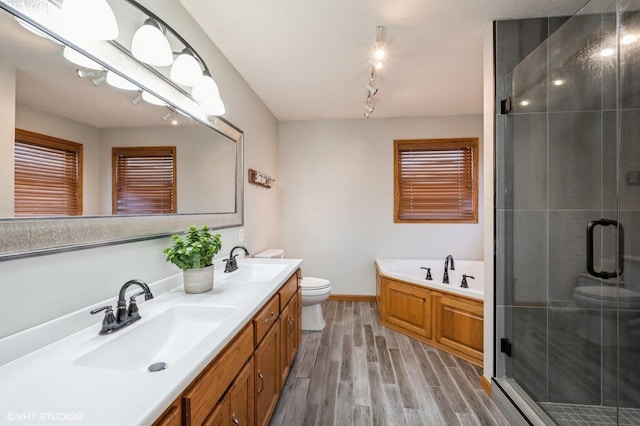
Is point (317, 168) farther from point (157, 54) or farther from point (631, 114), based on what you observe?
point (631, 114)

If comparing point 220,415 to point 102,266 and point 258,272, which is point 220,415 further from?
point 258,272

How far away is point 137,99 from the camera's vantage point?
1316mm

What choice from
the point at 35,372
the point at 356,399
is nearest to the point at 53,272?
the point at 35,372

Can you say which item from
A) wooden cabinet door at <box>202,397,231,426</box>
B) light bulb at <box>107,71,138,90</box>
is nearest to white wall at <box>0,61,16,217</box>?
light bulb at <box>107,71,138,90</box>

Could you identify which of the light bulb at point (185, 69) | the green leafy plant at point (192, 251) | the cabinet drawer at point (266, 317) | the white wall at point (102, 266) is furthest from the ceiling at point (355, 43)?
the cabinet drawer at point (266, 317)

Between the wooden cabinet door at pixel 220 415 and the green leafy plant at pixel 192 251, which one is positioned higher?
the green leafy plant at pixel 192 251

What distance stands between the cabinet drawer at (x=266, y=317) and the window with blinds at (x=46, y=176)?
856 millimetres

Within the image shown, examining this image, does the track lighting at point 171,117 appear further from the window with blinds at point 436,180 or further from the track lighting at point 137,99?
the window with blinds at point 436,180

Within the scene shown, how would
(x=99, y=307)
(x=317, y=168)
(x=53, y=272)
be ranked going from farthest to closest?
(x=317, y=168) < (x=99, y=307) < (x=53, y=272)

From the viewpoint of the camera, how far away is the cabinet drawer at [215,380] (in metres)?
0.75

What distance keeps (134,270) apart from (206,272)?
32 cm

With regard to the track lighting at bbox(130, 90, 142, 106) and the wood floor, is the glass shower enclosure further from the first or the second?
the track lighting at bbox(130, 90, 142, 106)

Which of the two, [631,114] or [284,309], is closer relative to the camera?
[631,114]

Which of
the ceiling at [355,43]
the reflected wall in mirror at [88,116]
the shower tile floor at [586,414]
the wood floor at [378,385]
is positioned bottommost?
the wood floor at [378,385]
